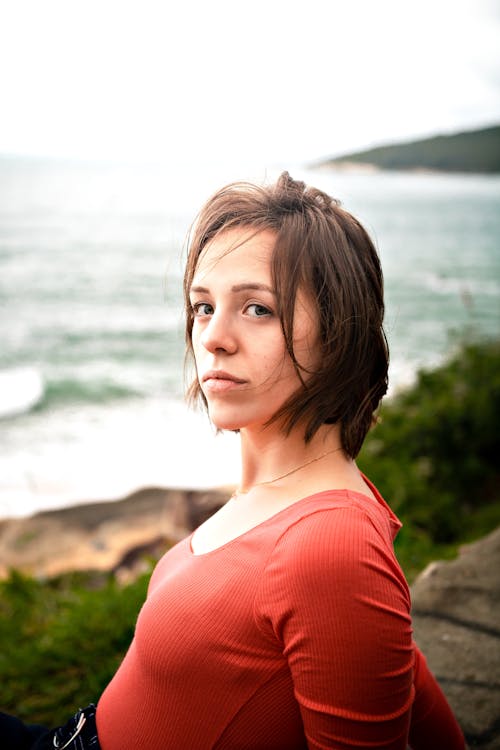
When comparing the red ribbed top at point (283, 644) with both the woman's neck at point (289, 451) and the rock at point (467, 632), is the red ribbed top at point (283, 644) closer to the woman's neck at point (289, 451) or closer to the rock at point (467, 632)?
the woman's neck at point (289, 451)

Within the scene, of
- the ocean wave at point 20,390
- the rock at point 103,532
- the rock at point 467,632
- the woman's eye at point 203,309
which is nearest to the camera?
the woman's eye at point 203,309

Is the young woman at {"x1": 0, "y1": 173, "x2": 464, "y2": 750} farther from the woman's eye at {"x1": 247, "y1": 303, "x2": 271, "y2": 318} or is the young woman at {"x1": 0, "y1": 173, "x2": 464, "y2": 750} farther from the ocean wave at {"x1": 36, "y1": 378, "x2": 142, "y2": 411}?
the ocean wave at {"x1": 36, "y1": 378, "x2": 142, "y2": 411}

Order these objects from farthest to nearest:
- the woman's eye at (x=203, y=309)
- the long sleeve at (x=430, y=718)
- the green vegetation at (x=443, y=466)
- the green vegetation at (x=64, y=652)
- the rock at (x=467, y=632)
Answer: the green vegetation at (x=443, y=466) → the green vegetation at (x=64, y=652) → the rock at (x=467, y=632) → the long sleeve at (x=430, y=718) → the woman's eye at (x=203, y=309)

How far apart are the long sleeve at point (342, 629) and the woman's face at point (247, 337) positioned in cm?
31

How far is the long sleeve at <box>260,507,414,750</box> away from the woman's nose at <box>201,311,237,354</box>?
0.38 metres

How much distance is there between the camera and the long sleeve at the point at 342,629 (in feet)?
3.36

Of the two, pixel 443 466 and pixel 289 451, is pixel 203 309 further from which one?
pixel 443 466

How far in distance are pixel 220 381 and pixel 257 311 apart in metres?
0.16

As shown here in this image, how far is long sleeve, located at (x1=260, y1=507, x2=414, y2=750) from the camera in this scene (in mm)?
1025

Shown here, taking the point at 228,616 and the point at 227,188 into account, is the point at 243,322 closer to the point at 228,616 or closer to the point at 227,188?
the point at 227,188

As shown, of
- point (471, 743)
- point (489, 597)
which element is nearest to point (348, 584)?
point (471, 743)

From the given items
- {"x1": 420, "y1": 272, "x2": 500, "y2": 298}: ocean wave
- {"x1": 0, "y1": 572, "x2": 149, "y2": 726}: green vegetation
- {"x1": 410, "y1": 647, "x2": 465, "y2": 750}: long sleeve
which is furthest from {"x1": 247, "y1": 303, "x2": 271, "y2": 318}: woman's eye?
{"x1": 420, "y1": 272, "x2": 500, "y2": 298}: ocean wave

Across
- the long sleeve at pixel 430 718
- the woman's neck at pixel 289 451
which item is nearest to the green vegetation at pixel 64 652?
the long sleeve at pixel 430 718

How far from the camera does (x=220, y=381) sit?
4.25 feet
